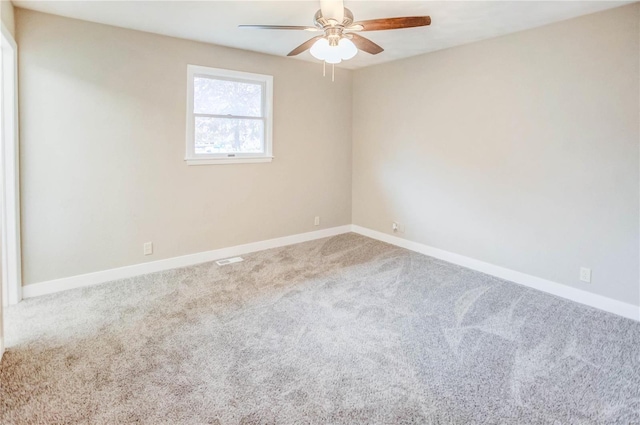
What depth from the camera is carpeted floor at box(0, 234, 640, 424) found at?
6.41 ft

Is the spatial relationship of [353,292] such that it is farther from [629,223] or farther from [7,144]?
[7,144]

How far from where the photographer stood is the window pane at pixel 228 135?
4254 millimetres

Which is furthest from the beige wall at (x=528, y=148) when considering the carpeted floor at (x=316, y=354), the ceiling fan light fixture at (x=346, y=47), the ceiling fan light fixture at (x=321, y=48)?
the ceiling fan light fixture at (x=321, y=48)

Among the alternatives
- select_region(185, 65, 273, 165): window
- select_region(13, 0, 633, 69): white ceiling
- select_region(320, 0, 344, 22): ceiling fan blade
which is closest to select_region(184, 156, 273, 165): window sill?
select_region(185, 65, 273, 165): window

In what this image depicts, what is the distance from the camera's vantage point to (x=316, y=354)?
248 cm

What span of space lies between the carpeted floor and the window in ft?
4.93

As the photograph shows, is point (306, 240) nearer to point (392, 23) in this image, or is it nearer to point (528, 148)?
point (528, 148)

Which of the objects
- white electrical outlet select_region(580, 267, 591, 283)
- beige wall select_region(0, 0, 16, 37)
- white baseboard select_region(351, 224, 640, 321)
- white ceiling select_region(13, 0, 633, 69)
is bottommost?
white baseboard select_region(351, 224, 640, 321)

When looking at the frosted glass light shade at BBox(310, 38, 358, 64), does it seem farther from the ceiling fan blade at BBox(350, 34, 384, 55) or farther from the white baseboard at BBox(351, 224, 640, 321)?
the white baseboard at BBox(351, 224, 640, 321)

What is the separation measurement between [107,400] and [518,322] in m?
2.90

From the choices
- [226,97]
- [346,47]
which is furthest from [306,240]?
[346,47]

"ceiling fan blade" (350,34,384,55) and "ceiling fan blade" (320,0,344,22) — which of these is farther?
"ceiling fan blade" (350,34,384,55)

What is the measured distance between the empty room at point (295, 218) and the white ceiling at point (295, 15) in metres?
0.03

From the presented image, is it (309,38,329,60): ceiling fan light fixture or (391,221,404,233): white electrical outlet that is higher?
(309,38,329,60): ceiling fan light fixture
